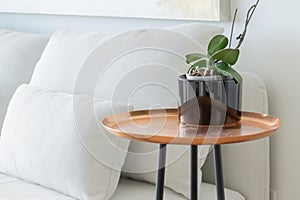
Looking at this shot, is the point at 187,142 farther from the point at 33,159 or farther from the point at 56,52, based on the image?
the point at 56,52


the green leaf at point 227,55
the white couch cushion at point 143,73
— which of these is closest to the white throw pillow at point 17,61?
the white couch cushion at point 143,73

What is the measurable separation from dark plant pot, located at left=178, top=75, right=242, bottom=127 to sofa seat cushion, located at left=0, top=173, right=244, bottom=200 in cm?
38

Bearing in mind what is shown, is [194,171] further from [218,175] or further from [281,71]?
[281,71]

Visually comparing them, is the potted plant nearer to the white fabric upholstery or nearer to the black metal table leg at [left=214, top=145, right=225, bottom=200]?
the black metal table leg at [left=214, top=145, right=225, bottom=200]

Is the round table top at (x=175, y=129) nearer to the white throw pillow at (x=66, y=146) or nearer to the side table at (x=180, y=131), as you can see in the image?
the side table at (x=180, y=131)

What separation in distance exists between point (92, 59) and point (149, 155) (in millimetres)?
394

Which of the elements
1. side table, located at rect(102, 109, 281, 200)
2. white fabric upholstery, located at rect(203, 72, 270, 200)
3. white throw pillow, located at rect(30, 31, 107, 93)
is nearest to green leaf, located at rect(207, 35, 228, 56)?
side table, located at rect(102, 109, 281, 200)

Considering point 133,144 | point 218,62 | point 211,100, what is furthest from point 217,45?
point 133,144

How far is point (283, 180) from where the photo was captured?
6.45ft

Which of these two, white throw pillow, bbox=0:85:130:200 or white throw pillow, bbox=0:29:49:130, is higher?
white throw pillow, bbox=0:29:49:130

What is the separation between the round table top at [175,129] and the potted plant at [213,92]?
3 cm

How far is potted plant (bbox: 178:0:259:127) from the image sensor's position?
1.52m

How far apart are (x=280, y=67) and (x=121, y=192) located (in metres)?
0.63

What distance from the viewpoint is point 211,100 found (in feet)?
4.99
